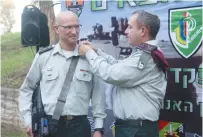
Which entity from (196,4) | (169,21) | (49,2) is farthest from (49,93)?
(49,2)

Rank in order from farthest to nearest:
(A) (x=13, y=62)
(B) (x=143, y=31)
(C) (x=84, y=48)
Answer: (A) (x=13, y=62)
(C) (x=84, y=48)
(B) (x=143, y=31)

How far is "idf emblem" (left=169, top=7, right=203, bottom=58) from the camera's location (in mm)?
2854

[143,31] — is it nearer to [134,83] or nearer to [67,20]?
[134,83]

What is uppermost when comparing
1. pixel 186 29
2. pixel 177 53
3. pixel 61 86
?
pixel 186 29

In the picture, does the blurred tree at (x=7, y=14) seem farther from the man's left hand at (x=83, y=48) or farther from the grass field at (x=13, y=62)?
the man's left hand at (x=83, y=48)

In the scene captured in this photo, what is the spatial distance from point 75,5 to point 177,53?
4.78 feet

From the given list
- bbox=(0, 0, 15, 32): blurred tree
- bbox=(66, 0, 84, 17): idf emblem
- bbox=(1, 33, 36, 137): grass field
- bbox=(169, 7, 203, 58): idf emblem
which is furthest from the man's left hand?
bbox=(0, 0, 15, 32): blurred tree

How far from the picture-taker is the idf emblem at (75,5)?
372 cm

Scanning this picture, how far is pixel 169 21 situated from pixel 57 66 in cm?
122

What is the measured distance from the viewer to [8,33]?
13336mm

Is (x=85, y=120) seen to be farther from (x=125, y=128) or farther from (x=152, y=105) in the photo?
(x=152, y=105)

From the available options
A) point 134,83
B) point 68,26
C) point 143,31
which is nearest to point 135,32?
point 143,31

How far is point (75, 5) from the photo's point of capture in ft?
12.4

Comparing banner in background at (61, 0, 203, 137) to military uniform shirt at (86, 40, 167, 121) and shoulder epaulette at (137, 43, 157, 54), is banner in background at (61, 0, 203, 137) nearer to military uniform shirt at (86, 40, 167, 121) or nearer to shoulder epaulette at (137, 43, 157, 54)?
military uniform shirt at (86, 40, 167, 121)
